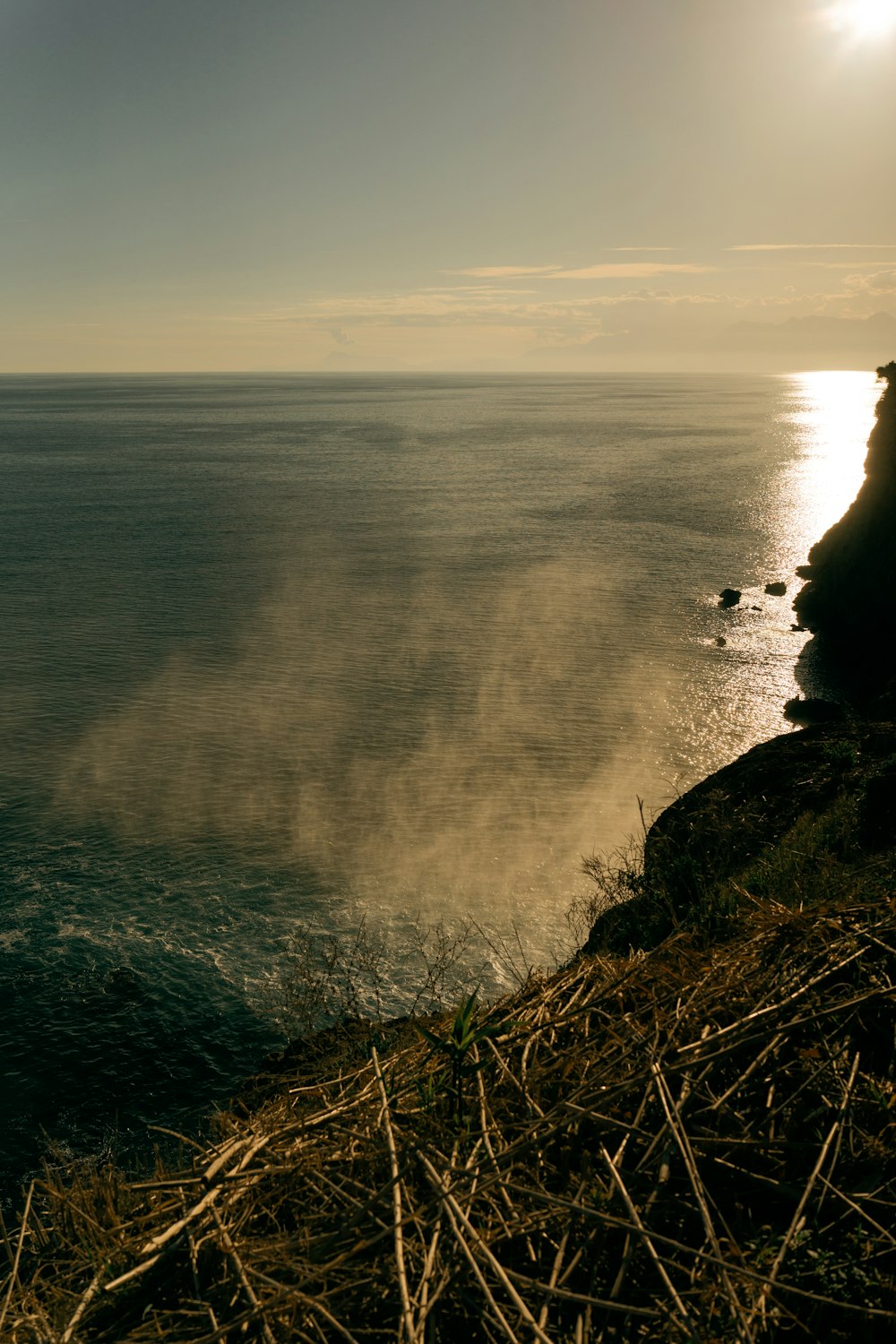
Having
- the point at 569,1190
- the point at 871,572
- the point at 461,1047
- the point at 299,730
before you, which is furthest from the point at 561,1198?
the point at 871,572

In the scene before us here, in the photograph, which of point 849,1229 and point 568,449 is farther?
point 568,449

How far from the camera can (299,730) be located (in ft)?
138

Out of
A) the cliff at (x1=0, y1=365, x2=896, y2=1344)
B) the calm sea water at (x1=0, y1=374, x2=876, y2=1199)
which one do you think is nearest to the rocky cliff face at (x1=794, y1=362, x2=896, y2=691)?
the calm sea water at (x1=0, y1=374, x2=876, y2=1199)

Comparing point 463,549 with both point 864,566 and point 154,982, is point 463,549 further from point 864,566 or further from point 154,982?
point 154,982

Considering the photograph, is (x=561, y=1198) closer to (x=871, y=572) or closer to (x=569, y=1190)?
(x=569, y=1190)

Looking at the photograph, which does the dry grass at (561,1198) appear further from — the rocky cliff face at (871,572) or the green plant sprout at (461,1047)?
the rocky cliff face at (871,572)

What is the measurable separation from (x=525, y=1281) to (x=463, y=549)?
73.2 meters

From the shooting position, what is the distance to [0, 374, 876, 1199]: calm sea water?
25.0 metres

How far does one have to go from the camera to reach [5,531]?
8038cm

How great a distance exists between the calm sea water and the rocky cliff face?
331cm

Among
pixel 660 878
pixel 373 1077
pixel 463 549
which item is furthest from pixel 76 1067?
pixel 463 549

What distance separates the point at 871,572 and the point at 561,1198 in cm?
5648

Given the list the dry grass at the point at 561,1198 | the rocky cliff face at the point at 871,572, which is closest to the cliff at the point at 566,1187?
the dry grass at the point at 561,1198

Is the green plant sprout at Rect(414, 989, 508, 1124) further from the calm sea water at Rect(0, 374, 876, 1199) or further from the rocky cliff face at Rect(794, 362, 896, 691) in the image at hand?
the rocky cliff face at Rect(794, 362, 896, 691)
